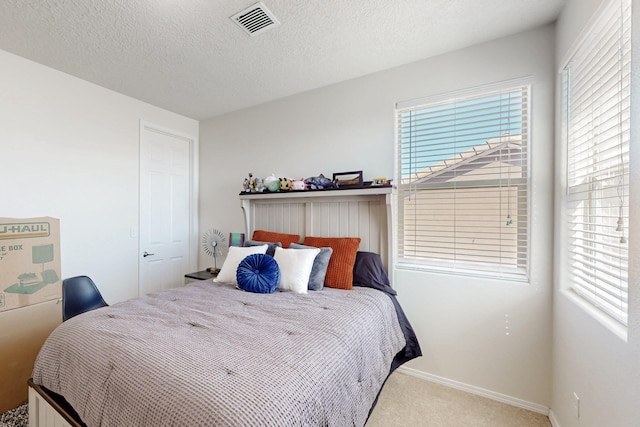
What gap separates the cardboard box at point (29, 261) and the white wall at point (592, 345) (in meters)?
3.44

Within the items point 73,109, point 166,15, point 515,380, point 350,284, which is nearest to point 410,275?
point 350,284

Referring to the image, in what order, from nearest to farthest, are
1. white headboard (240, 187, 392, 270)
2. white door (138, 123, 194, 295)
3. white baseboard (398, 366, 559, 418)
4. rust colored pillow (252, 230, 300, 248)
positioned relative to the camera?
white baseboard (398, 366, 559, 418), white headboard (240, 187, 392, 270), rust colored pillow (252, 230, 300, 248), white door (138, 123, 194, 295)

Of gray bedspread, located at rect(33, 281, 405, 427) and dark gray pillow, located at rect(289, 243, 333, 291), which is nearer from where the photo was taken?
gray bedspread, located at rect(33, 281, 405, 427)

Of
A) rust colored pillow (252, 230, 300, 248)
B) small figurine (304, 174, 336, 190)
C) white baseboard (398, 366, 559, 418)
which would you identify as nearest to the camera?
white baseboard (398, 366, 559, 418)

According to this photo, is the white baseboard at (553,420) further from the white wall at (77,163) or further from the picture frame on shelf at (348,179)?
the white wall at (77,163)

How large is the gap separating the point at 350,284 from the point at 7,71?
10.1 feet

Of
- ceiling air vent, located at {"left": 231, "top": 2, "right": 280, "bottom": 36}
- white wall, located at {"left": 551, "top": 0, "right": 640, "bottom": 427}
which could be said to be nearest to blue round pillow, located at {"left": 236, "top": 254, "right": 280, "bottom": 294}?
ceiling air vent, located at {"left": 231, "top": 2, "right": 280, "bottom": 36}

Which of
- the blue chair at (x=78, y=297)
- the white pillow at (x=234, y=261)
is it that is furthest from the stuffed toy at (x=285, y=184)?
the blue chair at (x=78, y=297)

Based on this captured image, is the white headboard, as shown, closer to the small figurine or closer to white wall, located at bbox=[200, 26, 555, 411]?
the small figurine

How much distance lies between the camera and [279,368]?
1069 millimetres

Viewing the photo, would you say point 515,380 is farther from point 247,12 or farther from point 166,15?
point 166,15

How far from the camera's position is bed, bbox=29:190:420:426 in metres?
0.94

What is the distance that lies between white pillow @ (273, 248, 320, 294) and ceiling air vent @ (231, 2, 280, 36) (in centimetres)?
160

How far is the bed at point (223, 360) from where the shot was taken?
0.94 metres
